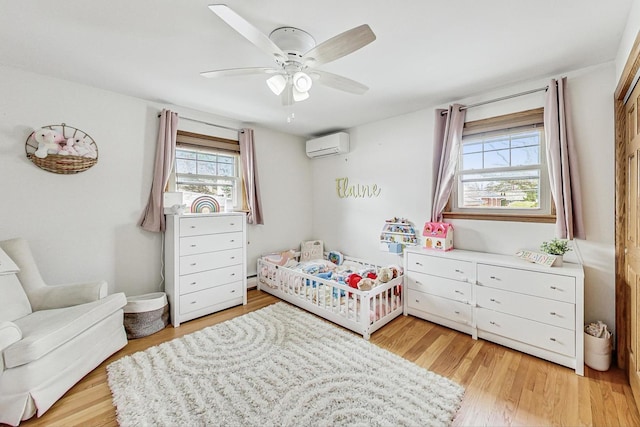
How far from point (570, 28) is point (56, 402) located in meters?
4.07

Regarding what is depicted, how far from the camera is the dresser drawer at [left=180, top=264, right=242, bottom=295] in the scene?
2723 millimetres

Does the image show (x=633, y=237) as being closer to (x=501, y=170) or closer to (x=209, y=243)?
(x=501, y=170)

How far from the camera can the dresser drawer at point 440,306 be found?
2434 mm

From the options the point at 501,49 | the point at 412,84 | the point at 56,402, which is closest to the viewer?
the point at 56,402

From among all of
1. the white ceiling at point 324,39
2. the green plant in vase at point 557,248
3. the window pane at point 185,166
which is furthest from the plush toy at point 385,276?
the window pane at point 185,166

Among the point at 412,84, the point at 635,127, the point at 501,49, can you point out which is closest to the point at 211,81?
the point at 412,84

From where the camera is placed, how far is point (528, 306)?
2098 mm

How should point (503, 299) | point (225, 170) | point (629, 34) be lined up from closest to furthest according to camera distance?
point (629, 34)
point (503, 299)
point (225, 170)

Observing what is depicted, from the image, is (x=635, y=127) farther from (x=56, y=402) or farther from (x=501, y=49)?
(x=56, y=402)

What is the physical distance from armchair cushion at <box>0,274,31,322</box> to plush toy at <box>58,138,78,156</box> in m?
1.07

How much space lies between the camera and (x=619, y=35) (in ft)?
5.62

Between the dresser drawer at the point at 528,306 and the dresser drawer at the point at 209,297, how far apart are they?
259cm

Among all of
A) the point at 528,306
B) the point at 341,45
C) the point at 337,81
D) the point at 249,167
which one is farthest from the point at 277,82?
the point at 528,306

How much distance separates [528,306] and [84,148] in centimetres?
417
